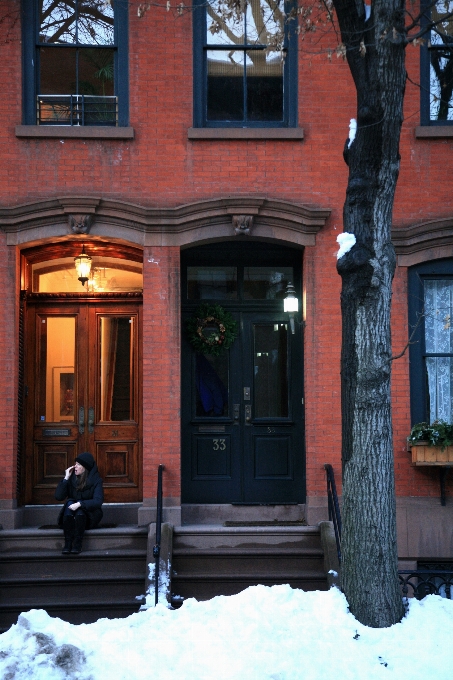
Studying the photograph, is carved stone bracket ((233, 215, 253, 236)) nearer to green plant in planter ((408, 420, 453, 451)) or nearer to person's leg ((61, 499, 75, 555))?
green plant in planter ((408, 420, 453, 451))

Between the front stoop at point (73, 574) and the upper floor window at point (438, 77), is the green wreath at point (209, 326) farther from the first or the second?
the upper floor window at point (438, 77)

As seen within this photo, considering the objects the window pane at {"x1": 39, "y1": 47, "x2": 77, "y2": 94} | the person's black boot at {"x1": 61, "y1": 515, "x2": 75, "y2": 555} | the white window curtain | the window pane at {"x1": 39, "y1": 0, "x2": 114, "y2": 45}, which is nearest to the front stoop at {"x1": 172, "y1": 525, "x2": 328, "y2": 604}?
the person's black boot at {"x1": 61, "y1": 515, "x2": 75, "y2": 555}

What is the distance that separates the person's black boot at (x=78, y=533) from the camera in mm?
8648

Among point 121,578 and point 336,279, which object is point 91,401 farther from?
point 336,279

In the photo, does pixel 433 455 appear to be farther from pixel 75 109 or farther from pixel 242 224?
pixel 75 109

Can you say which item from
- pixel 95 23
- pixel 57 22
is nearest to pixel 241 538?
pixel 95 23

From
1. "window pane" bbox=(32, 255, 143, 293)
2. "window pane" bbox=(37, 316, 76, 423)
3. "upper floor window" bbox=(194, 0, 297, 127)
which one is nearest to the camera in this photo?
"upper floor window" bbox=(194, 0, 297, 127)

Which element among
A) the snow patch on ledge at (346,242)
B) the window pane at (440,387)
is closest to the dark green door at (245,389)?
the window pane at (440,387)

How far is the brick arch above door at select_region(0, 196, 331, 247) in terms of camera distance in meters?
9.41

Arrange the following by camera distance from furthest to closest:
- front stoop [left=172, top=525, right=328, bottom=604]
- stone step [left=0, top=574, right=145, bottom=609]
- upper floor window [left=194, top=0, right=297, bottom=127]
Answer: upper floor window [left=194, top=0, right=297, bottom=127], front stoop [left=172, top=525, right=328, bottom=604], stone step [left=0, top=574, right=145, bottom=609]

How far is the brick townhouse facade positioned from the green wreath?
0.15m

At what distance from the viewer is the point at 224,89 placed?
9.98m

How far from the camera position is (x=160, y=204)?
9.58 meters

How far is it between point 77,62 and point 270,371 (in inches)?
185
